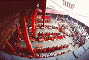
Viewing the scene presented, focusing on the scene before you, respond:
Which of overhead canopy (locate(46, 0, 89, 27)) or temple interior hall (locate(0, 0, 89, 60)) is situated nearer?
temple interior hall (locate(0, 0, 89, 60))

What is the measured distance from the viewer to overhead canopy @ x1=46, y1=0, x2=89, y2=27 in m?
19.3

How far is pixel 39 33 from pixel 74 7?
10.6 m

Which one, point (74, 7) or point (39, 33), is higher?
Answer: point (74, 7)

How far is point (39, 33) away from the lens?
16812 mm

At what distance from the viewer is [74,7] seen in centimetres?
2209

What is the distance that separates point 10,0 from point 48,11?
17030 millimetres

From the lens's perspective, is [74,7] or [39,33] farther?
[74,7]

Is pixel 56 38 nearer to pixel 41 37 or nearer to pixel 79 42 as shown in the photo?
pixel 41 37

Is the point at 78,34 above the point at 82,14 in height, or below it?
below

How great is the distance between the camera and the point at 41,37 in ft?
52.4

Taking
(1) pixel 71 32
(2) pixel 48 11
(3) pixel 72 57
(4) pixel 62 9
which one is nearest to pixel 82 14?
(1) pixel 71 32

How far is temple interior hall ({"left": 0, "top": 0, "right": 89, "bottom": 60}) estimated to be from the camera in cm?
868

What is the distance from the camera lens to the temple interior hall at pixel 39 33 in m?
8.68

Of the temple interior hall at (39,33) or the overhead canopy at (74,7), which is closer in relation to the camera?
the temple interior hall at (39,33)
